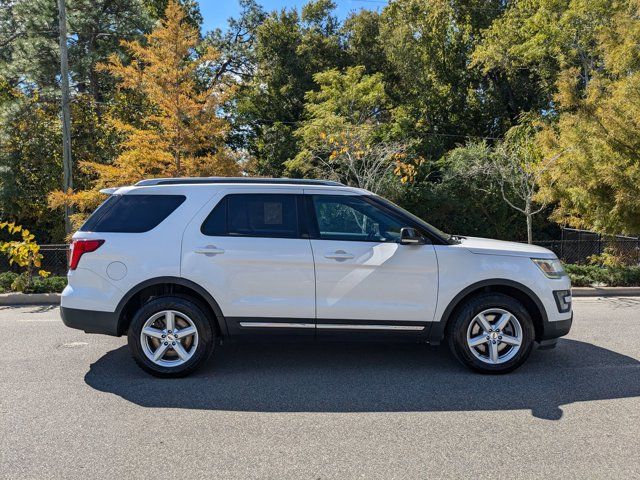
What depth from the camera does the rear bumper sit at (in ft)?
16.5

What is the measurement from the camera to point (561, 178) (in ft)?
39.5

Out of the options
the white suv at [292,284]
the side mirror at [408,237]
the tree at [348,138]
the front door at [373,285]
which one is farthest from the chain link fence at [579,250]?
the side mirror at [408,237]

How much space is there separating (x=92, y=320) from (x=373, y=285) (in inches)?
107

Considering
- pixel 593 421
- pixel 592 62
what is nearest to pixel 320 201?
pixel 593 421

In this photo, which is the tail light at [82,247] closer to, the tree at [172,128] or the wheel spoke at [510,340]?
the wheel spoke at [510,340]

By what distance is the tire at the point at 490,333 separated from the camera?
5023mm

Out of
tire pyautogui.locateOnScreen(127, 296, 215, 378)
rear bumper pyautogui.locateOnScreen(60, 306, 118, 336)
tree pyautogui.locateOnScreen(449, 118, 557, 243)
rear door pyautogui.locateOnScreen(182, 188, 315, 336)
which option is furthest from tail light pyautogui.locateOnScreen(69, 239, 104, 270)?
tree pyautogui.locateOnScreen(449, 118, 557, 243)

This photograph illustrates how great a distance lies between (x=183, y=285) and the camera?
198 inches

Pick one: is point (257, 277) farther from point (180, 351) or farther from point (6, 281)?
point (6, 281)

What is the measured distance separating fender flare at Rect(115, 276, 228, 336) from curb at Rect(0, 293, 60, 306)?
17.4 ft

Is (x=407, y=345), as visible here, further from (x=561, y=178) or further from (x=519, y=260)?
(x=561, y=178)

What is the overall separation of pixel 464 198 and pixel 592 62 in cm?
686

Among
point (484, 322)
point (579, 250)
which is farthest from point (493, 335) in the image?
point (579, 250)

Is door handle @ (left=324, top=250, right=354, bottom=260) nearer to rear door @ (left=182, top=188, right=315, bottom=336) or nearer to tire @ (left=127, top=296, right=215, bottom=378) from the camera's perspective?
rear door @ (left=182, top=188, right=315, bottom=336)
